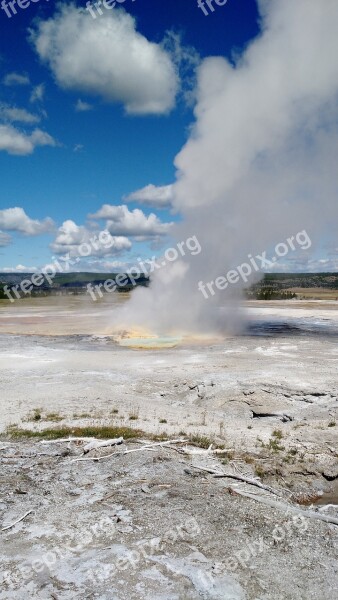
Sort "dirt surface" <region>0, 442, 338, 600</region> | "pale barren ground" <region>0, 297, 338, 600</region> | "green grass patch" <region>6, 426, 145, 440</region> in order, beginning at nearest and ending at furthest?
"dirt surface" <region>0, 442, 338, 600</region>, "pale barren ground" <region>0, 297, 338, 600</region>, "green grass patch" <region>6, 426, 145, 440</region>

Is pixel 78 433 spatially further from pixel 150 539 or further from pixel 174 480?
pixel 150 539

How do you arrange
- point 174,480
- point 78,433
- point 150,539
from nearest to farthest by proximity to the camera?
1. point 150,539
2. point 174,480
3. point 78,433

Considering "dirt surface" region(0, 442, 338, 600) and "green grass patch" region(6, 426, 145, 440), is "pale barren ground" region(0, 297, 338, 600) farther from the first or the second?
"green grass patch" region(6, 426, 145, 440)

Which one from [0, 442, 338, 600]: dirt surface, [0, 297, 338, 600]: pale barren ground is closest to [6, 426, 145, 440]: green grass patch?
[0, 297, 338, 600]: pale barren ground

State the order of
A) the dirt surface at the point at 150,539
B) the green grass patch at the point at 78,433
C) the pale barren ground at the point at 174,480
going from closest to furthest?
the dirt surface at the point at 150,539
the pale barren ground at the point at 174,480
the green grass patch at the point at 78,433

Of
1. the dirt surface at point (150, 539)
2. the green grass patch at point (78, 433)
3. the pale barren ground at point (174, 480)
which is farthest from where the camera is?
A: the green grass patch at point (78, 433)

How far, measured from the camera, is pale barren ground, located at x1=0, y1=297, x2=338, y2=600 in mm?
5430

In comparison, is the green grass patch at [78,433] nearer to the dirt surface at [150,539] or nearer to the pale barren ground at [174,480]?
the pale barren ground at [174,480]

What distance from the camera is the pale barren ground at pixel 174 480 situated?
543cm

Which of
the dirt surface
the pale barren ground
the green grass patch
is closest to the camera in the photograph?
the dirt surface

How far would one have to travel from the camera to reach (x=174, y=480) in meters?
8.02

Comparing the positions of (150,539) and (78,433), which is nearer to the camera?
(150,539)

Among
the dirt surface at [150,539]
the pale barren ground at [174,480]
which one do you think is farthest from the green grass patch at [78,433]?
the dirt surface at [150,539]

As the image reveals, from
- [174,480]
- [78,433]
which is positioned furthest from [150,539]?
[78,433]
